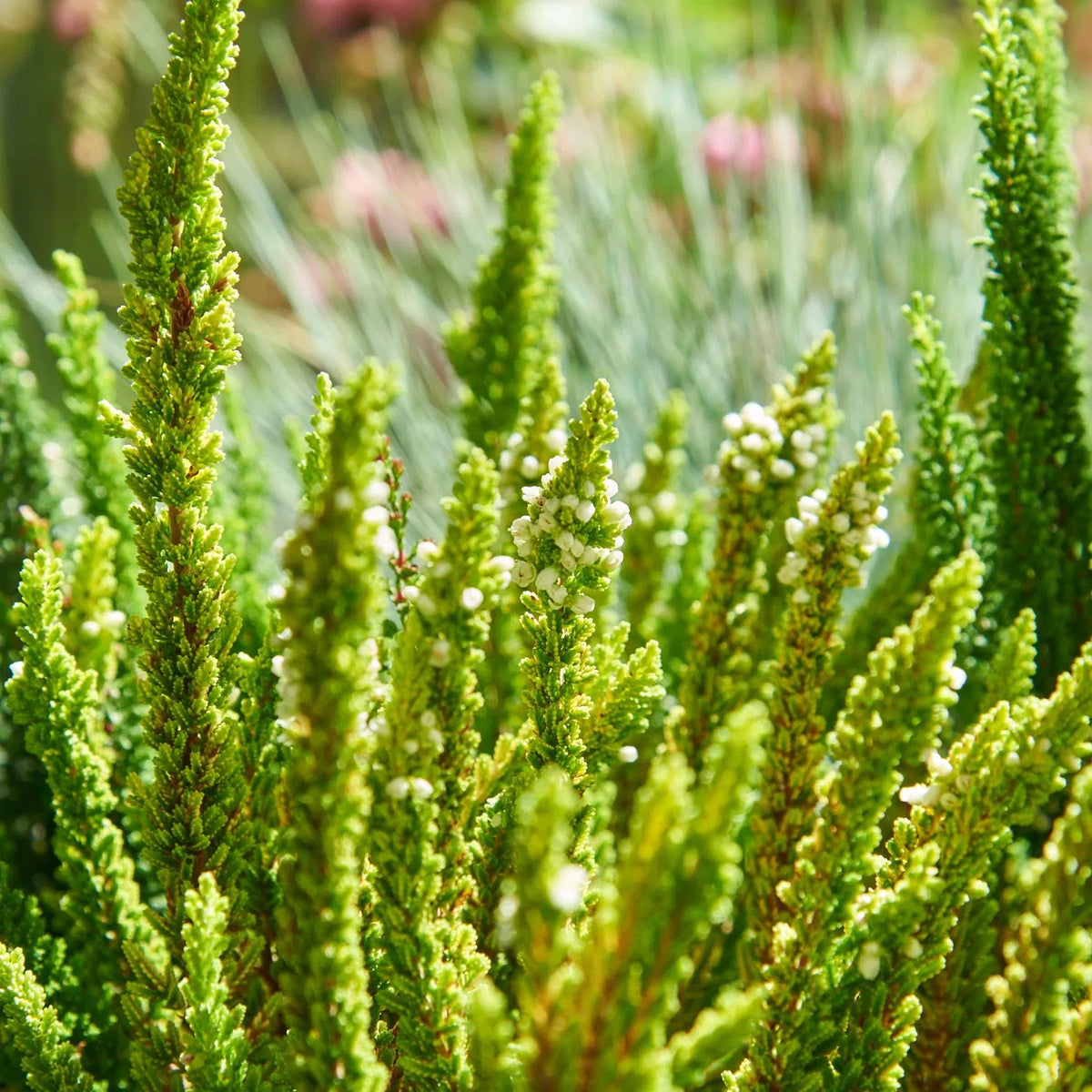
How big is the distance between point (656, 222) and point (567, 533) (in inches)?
28.0

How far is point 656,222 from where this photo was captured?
36.9 inches

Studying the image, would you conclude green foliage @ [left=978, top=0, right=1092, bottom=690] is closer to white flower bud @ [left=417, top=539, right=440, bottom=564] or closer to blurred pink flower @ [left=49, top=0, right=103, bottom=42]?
white flower bud @ [left=417, top=539, right=440, bottom=564]

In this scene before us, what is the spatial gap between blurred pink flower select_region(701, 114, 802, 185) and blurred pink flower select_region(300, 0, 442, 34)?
654mm

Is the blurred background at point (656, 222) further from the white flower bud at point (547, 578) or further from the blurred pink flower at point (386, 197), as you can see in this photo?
the white flower bud at point (547, 578)

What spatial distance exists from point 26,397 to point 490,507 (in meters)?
0.27

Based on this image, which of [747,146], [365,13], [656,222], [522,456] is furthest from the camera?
[365,13]

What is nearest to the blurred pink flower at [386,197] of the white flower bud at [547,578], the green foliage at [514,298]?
the green foliage at [514,298]

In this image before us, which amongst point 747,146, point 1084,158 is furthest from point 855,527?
point 1084,158

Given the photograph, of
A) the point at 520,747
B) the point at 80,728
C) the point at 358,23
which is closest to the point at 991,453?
the point at 520,747

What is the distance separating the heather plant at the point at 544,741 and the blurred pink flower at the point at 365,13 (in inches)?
49.9

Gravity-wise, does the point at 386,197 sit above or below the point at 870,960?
above

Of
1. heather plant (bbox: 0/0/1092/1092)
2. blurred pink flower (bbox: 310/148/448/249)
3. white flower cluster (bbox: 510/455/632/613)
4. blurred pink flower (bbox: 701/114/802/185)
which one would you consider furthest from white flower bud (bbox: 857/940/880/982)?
blurred pink flower (bbox: 310/148/448/249)

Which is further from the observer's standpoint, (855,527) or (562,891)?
(855,527)

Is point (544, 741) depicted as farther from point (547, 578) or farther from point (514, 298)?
point (514, 298)
